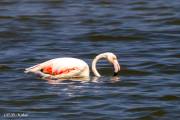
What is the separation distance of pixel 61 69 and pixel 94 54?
1967 millimetres

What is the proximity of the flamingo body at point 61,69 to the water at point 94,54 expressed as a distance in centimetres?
14

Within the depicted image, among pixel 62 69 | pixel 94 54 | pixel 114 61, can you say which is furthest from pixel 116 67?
pixel 94 54

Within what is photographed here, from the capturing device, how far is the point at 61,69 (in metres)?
13.4

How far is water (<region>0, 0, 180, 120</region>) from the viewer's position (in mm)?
11844

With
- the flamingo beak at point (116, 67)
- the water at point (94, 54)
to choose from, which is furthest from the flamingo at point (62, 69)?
the water at point (94, 54)

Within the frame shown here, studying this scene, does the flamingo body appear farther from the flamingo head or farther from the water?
the flamingo head

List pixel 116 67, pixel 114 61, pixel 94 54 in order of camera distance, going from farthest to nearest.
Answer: pixel 94 54
pixel 114 61
pixel 116 67

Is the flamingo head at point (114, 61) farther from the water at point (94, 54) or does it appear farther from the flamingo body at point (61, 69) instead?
the flamingo body at point (61, 69)

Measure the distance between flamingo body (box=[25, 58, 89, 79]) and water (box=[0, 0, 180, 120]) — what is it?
0.47 feet

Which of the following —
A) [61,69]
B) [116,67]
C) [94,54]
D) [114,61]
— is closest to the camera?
[61,69]

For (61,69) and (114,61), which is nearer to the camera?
(61,69)

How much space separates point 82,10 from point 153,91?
6817mm

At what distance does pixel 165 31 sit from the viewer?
1738cm

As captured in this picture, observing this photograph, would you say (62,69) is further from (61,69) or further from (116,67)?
(116,67)
